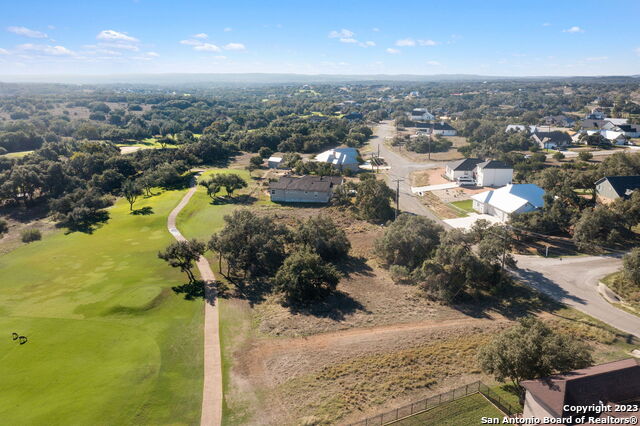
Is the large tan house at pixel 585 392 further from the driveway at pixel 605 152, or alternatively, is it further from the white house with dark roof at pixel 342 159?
the driveway at pixel 605 152

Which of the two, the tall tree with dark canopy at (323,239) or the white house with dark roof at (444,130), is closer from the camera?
the tall tree with dark canopy at (323,239)

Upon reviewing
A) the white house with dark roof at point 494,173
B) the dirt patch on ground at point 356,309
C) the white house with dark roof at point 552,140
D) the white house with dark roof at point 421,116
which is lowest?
the dirt patch on ground at point 356,309

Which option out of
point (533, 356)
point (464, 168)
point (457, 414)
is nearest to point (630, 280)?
point (533, 356)

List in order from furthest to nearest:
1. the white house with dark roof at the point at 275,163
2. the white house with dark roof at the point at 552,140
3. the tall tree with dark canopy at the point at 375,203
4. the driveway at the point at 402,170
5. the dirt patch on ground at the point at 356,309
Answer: the white house with dark roof at the point at 552,140 < the white house with dark roof at the point at 275,163 < the driveway at the point at 402,170 < the tall tree with dark canopy at the point at 375,203 < the dirt patch on ground at the point at 356,309

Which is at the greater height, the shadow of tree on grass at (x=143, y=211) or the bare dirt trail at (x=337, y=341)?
the shadow of tree on grass at (x=143, y=211)

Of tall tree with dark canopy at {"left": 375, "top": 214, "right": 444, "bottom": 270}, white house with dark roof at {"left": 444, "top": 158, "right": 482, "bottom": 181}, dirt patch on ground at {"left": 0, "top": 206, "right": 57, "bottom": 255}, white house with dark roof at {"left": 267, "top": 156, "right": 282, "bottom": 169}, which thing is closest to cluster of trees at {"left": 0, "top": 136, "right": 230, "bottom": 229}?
dirt patch on ground at {"left": 0, "top": 206, "right": 57, "bottom": 255}

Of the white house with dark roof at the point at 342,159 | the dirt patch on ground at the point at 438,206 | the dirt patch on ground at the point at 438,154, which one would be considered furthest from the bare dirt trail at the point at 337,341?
the dirt patch on ground at the point at 438,154

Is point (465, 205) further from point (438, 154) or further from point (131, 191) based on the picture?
point (131, 191)
